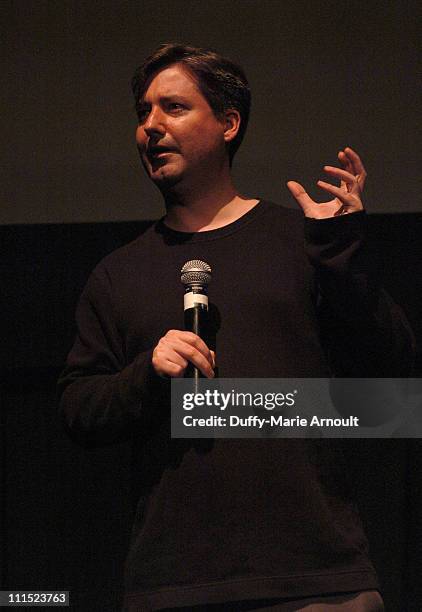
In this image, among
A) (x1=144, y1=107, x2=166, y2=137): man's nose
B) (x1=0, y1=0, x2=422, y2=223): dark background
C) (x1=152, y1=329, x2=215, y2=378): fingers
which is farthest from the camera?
(x1=0, y1=0, x2=422, y2=223): dark background

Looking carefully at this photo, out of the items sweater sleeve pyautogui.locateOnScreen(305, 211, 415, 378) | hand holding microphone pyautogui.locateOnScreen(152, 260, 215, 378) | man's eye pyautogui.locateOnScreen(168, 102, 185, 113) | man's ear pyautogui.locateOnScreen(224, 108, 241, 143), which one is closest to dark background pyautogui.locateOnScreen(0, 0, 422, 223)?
man's ear pyautogui.locateOnScreen(224, 108, 241, 143)

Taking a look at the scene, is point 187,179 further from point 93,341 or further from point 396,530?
point 396,530

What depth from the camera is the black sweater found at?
5.25 ft

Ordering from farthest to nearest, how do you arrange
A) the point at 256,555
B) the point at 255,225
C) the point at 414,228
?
1. the point at 414,228
2. the point at 255,225
3. the point at 256,555

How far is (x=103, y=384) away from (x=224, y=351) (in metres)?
0.22

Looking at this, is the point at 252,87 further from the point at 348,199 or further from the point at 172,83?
the point at 348,199

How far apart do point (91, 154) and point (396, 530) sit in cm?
115

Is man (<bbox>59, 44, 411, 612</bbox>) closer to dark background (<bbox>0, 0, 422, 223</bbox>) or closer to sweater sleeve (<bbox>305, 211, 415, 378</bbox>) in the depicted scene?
sweater sleeve (<bbox>305, 211, 415, 378</bbox>)

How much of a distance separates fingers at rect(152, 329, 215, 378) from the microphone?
0.02 metres

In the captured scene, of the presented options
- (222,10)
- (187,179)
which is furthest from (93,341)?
(222,10)

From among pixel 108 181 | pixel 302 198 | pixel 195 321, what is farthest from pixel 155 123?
pixel 108 181

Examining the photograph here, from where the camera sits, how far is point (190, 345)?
1578 mm

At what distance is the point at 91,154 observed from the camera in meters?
2.53

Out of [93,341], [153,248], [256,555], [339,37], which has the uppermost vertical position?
[339,37]
